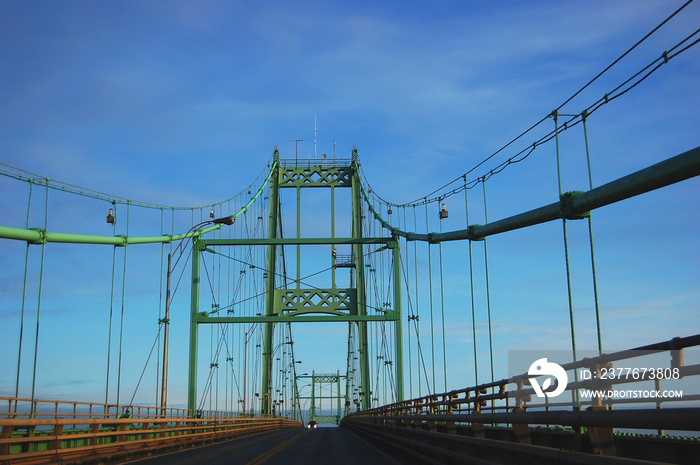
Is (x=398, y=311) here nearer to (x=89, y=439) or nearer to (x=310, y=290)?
(x=310, y=290)

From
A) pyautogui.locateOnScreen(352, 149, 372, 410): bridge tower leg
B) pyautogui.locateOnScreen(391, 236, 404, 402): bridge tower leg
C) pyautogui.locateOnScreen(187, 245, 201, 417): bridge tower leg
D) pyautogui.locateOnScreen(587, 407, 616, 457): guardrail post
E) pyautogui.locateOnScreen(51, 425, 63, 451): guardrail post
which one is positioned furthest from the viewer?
pyautogui.locateOnScreen(352, 149, 372, 410): bridge tower leg

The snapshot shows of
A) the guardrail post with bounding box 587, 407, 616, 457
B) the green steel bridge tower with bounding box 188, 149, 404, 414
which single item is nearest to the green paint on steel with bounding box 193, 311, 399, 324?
the green steel bridge tower with bounding box 188, 149, 404, 414

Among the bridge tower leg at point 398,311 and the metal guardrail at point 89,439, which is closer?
the metal guardrail at point 89,439

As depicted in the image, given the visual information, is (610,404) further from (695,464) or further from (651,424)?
(651,424)

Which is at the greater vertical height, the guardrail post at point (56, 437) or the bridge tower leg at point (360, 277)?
the bridge tower leg at point (360, 277)

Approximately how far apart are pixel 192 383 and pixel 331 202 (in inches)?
897

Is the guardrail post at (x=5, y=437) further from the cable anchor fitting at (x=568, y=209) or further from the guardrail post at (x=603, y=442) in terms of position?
the cable anchor fitting at (x=568, y=209)

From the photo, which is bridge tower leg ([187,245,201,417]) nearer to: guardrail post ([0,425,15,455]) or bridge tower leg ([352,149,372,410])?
bridge tower leg ([352,149,372,410])

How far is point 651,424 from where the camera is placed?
4199mm

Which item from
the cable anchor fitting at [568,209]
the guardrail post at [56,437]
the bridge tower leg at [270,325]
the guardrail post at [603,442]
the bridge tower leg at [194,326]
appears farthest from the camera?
the bridge tower leg at [270,325]

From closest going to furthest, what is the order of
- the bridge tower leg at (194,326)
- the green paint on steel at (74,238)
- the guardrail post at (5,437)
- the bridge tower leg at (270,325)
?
the guardrail post at (5,437)
the green paint on steel at (74,238)
the bridge tower leg at (194,326)
the bridge tower leg at (270,325)

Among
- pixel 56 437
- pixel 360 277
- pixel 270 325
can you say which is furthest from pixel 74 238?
pixel 270 325

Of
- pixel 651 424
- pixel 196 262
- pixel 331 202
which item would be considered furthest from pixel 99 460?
pixel 331 202

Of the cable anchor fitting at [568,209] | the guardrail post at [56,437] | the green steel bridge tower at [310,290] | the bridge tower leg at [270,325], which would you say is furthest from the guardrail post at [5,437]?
the bridge tower leg at [270,325]
